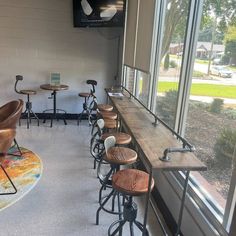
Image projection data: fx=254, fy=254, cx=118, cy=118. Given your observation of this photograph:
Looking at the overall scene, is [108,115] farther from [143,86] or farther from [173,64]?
[173,64]

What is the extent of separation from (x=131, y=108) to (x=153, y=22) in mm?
1052

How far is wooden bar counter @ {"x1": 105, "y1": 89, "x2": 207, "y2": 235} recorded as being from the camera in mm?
1641

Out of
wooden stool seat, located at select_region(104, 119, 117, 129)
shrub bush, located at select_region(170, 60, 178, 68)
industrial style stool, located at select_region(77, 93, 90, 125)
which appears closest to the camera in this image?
shrub bush, located at select_region(170, 60, 178, 68)

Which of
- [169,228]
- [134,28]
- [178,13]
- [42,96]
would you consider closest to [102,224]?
[169,228]

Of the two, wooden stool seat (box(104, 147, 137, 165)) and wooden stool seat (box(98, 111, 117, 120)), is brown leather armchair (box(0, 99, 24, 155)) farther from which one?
wooden stool seat (box(104, 147, 137, 165))

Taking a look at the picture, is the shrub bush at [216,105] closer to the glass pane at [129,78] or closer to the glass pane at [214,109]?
the glass pane at [214,109]

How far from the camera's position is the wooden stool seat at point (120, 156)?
2180 mm

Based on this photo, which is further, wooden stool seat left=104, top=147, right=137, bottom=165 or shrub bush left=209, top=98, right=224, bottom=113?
wooden stool seat left=104, top=147, right=137, bottom=165

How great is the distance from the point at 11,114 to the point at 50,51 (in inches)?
101

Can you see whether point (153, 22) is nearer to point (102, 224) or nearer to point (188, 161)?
point (188, 161)

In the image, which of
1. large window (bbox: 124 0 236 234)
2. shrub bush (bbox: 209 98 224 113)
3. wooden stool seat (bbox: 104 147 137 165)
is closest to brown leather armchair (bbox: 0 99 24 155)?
wooden stool seat (bbox: 104 147 137 165)

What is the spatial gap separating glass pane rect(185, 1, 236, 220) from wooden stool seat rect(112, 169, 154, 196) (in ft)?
1.57

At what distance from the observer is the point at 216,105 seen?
188 cm

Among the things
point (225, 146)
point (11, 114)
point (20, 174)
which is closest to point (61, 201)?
point (20, 174)
